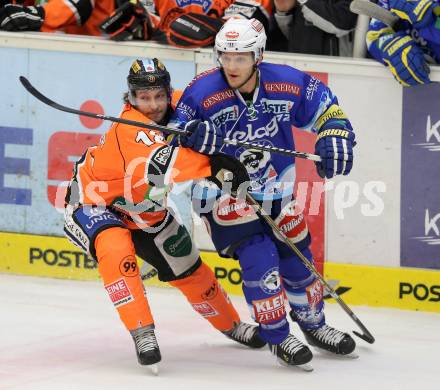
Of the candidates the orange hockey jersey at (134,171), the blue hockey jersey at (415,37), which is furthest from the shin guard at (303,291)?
the blue hockey jersey at (415,37)

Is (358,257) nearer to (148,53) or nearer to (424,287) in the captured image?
(424,287)

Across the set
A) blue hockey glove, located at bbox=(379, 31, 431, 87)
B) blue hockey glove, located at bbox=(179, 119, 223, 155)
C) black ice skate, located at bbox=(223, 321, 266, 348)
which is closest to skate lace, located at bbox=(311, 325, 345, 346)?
black ice skate, located at bbox=(223, 321, 266, 348)

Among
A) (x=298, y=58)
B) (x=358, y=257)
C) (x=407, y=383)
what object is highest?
(x=298, y=58)

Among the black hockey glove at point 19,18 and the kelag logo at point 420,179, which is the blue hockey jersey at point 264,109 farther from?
the black hockey glove at point 19,18

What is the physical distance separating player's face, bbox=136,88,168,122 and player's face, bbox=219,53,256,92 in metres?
0.28

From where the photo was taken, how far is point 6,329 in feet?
18.4

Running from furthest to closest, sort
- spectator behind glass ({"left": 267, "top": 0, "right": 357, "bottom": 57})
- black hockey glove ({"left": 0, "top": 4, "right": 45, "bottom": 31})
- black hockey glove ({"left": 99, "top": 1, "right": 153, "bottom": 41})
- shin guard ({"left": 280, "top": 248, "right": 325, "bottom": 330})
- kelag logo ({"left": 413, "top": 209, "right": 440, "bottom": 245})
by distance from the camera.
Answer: black hockey glove ({"left": 0, "top": 4, "right": 45, "bottom": 31}), black hockey glove ({"left": 99, "top": 1, "right": 153, "bottom": 41}), spectator behind glass ({"left": 267, "top": 0, "right": 357, "bottom": 57}), kelag logo ({"left": 413, "top": 209, "right": 440, "bottom": 245}), shin guard ({"left": 280, "top": 248, "right": 325, "bottom": 330})

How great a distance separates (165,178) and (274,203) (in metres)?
0.59

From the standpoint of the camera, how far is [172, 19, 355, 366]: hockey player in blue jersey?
196 inches

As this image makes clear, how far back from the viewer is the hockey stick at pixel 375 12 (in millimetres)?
5973

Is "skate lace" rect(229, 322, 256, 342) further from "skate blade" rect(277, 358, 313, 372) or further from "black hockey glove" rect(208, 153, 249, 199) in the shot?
"black hockey glove" rect(208, 153, 249, 199)

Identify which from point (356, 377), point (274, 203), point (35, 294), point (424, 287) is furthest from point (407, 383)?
point (35, 294)

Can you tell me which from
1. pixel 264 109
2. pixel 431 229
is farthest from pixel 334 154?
pixel 431 229

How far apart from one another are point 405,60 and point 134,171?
5.56 feet
